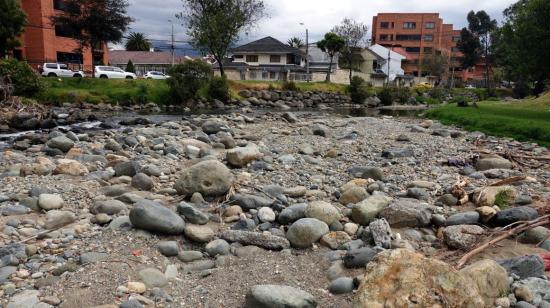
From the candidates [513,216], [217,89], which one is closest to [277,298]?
[513,216]

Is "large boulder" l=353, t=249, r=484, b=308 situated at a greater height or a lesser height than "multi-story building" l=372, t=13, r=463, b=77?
lesser

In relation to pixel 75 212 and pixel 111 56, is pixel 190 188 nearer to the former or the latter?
pixel 75 212

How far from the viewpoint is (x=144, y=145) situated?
13.9 meters

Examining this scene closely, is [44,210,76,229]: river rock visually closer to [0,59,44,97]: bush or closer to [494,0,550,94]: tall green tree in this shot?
[494,0,550,94]: tall green tree

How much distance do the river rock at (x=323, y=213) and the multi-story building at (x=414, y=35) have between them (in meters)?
95.4

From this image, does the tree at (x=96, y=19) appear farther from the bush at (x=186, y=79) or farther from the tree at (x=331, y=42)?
the tree at (x=331, y=42)

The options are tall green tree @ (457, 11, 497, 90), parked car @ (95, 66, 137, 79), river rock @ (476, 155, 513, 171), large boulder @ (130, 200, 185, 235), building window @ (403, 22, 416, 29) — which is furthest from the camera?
building window @ (403, 22, 416, 29)

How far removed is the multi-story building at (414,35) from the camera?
98312mm

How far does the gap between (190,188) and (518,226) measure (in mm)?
5312

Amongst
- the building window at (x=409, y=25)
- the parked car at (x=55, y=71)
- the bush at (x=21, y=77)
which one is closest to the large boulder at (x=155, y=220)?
the bush at (x=21, y=77)

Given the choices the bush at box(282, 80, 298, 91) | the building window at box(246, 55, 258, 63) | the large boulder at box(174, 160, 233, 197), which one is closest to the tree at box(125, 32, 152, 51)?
the building window at box(246, 55, 258, 63)

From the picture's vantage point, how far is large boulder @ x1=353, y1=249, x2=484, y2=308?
3.69 meters

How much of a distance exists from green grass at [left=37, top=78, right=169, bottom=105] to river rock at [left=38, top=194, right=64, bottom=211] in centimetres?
2585

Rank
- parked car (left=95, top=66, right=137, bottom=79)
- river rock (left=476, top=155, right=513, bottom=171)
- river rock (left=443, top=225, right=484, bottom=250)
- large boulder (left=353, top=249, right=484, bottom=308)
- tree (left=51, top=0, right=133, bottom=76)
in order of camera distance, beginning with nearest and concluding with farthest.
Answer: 1. large boulder (left=353, top=249, right=484, bottom=308)
2. river rock (left=443, top=225, right=484, bottom=250)
3. river rock (left=476, top=155, right=513, bottom=171)
4. tree (left=51, top=0, right=133, bottom=76)
5. parked car (left=95, top=66, right=137, bottom=79)
